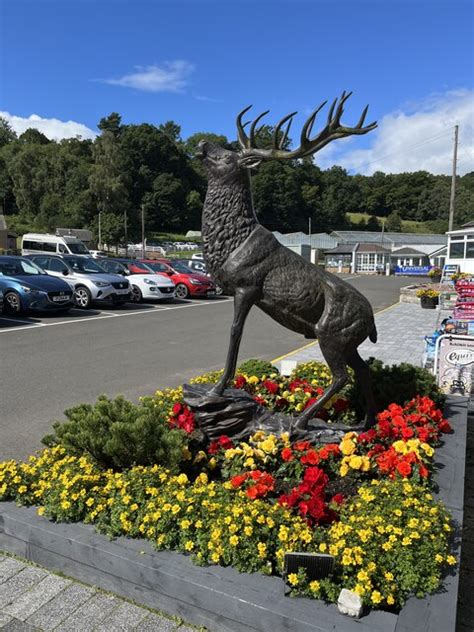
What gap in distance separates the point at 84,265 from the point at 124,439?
15.4 m

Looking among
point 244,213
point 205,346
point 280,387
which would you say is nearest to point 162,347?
point 205,346

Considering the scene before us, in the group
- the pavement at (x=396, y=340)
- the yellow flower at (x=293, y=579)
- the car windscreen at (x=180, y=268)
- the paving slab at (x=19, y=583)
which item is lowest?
the pavement at (x=396, y=340)

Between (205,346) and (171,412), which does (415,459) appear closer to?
(171,412)

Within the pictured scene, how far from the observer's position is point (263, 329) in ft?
44.9

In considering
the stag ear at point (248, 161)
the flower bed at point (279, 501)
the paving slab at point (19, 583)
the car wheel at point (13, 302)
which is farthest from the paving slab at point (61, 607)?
the car wheel at point (13, 302)

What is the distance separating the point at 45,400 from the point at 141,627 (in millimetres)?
4854

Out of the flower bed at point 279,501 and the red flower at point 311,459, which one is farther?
the red flower at point 311,459

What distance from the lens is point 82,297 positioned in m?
16.3

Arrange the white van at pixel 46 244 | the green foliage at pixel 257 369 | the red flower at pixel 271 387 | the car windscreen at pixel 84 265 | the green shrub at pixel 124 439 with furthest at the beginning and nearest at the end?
the white van at pixel 46 244 → the car windscreen at pixel 84 265 → the green foliage at pixel 257 369 → the red flower at pixel 271 387 → the green shrub at pixel 124 439

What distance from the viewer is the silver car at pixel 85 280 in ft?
53.5

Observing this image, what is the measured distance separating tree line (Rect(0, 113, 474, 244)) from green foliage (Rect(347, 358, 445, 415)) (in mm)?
49999

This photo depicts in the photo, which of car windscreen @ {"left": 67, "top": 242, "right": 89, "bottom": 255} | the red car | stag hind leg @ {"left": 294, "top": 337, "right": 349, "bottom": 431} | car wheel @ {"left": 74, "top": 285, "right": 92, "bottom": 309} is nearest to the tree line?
car windscreen @ {"left": 67, "top": 242, "right": 89, "bottom": 255}

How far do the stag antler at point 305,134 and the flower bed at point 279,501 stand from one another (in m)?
2.36

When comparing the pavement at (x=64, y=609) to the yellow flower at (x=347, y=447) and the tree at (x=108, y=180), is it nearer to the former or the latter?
the yellow flower at (x=347, y=447)
